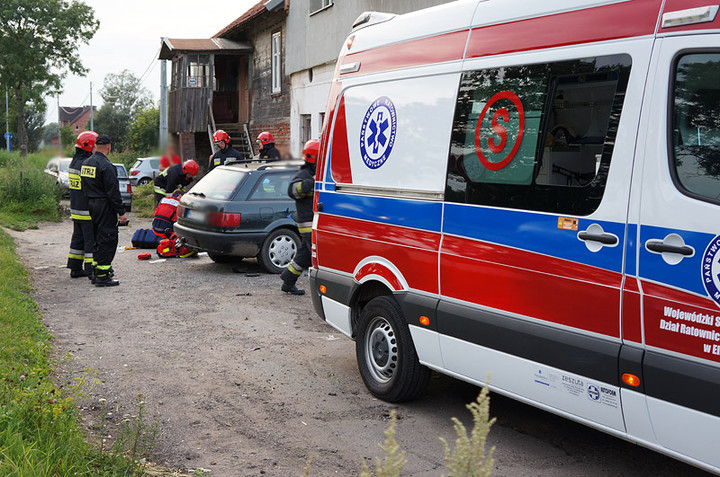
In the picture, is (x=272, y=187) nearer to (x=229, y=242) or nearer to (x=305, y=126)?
(x=229, y=242)

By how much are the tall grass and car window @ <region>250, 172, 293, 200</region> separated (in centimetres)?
928

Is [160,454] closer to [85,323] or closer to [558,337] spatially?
[558,337]

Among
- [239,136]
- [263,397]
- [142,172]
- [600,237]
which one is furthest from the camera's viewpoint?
[142,172]

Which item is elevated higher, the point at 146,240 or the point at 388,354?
the point at 388,354

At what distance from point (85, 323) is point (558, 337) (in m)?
5.58

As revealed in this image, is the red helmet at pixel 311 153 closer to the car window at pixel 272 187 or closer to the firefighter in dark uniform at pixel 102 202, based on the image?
the car window at pixel 272 187

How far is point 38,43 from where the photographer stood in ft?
134

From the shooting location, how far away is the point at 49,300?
9.12 metres

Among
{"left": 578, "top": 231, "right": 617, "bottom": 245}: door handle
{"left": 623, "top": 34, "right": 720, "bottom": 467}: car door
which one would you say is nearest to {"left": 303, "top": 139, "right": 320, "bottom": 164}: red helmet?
{"left": 578, "top": 231, "right": 617, "bottom": 245}: door handle

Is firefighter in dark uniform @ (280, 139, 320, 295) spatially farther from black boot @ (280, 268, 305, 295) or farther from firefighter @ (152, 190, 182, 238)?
firefighter @ (152, 190, 182, 238)

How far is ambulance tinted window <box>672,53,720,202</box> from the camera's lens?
323 centimetres

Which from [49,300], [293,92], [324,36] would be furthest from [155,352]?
[293,92]

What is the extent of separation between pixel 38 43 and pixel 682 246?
43.4m

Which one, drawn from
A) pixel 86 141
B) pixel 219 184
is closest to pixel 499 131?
pixel 219 184
